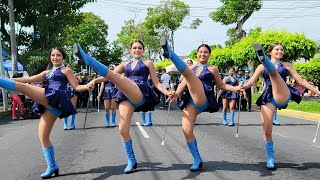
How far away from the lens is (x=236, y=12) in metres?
41.9

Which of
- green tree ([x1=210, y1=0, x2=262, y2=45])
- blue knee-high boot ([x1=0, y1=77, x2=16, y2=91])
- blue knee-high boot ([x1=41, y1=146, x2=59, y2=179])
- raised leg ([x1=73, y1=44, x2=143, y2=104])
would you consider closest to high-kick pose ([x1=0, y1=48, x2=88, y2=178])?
blue knee-high boot ([x1=41, y1=146, x2=59, y2=179])

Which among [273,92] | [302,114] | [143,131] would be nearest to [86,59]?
[273,92]

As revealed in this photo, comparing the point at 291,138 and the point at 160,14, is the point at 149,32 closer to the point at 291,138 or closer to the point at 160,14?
the point at 160,14

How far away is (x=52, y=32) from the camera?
22406 millimetres

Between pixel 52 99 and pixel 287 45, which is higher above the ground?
pixel 287 45

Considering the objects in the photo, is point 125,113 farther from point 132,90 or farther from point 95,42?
point 95,42

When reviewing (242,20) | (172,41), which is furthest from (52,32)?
(172,41)

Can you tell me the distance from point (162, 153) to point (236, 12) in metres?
36.3

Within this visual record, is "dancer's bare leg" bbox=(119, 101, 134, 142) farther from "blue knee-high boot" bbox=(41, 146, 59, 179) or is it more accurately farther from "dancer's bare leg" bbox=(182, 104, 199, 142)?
"blue knee-high boot" bbox=(41, 146, 59, 179)

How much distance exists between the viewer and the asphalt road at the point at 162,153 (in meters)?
6.21

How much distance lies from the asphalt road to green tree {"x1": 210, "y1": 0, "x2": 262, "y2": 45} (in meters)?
31.0

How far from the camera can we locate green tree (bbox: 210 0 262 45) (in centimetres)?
4150

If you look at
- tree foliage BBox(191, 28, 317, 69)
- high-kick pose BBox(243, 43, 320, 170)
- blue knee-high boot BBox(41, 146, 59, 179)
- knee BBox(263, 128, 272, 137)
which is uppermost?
tree foliage BBox(191, 28, 317, 69)

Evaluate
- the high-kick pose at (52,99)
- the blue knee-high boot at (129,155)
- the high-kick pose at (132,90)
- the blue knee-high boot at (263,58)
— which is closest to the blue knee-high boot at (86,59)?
the high-kick pose at (132,90)
